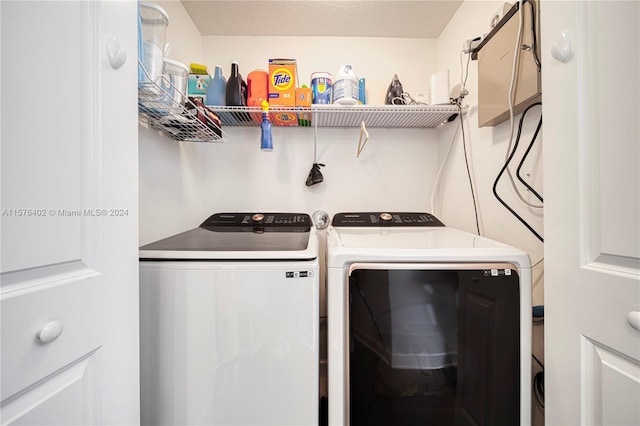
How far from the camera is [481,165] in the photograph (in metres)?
1.27

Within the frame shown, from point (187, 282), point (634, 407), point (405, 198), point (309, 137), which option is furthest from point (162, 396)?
point (405, 198)

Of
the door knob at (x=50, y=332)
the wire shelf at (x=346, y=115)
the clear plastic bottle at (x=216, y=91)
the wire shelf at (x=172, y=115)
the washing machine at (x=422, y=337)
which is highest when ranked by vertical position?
the clear plastic bottle at (x=216, y=91)

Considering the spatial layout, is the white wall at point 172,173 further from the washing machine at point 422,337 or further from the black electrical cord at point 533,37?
the black electrical cord at point 533,37

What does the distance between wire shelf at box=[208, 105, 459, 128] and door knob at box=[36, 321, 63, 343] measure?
1.20m

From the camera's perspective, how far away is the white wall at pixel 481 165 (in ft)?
3.21

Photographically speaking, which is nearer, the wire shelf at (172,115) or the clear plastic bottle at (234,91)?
the wire shelf at (172,115)

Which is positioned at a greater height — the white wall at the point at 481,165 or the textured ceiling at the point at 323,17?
the textured ceiling at the point at 323,17

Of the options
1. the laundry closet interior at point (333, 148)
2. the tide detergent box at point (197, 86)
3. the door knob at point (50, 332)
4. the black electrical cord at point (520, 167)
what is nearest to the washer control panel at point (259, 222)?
the laundry closet interior at point (333, 148)

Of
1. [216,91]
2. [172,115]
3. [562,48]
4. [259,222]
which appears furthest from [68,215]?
[562,48]

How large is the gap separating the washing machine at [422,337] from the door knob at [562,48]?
0.56 m

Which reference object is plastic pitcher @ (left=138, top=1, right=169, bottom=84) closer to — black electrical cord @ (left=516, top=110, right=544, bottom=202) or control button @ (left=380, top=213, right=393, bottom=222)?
control button @ (left=380, top=213, right=393, bottom=222)

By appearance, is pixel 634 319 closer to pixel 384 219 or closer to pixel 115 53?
pixel 384 219

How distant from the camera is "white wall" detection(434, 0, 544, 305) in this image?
978 mm

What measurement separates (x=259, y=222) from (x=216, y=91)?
79 cm
